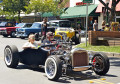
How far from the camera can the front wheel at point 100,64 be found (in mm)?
7825

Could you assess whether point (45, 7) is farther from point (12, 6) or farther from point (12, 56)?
point (12, 56)

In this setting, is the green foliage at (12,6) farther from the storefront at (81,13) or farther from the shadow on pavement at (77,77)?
the shadow on pavement at (77,77)

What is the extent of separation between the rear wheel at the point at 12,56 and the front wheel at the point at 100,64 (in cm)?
261

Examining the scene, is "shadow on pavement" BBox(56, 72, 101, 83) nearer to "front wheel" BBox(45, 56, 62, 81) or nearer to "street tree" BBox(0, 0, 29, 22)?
"front wheel" BBox(45, 56, 62, 81)

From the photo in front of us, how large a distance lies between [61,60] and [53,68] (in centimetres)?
40

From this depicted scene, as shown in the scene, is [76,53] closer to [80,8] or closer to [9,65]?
[9,65]

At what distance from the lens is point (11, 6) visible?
1587 inches

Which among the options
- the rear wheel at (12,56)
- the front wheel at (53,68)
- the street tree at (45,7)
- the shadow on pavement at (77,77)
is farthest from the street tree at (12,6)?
the front wheel at (53,68)

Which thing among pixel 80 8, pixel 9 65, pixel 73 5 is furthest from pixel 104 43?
pixel 73 5

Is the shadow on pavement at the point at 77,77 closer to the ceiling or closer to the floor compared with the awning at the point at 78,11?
closer to the floor

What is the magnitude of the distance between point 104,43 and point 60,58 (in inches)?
375

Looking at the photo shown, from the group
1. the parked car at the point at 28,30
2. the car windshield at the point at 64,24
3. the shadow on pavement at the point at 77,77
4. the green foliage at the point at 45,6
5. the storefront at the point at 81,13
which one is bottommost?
the shadow on pavement at the point at 77,77

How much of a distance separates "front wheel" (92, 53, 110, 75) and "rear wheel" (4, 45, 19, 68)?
2.61 metres

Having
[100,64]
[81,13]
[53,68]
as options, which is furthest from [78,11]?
[53,68]
